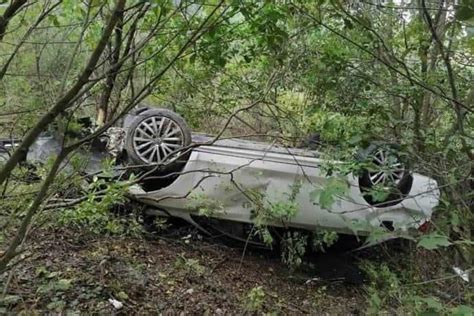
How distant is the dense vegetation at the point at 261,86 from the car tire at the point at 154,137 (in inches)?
16.1

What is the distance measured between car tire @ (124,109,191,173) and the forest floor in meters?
0.81

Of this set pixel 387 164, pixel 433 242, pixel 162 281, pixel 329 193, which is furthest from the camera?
pixel 162 281

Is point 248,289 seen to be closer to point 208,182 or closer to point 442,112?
point 208,182

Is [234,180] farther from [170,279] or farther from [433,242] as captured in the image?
[433,242]

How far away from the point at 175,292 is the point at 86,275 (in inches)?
28.4

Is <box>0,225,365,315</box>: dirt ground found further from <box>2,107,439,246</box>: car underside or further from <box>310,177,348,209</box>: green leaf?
<box>310,177,348,209</box>: green leaf

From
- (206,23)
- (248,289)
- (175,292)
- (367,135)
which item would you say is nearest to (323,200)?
(206,23)

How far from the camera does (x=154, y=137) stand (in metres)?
4.88

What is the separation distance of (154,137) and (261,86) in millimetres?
1615

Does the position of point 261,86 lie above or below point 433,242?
above

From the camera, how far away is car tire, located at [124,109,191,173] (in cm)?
483

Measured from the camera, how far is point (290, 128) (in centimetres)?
538

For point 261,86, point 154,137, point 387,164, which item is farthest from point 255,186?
point 387,164

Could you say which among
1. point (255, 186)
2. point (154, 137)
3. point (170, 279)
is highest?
point (154, 137)
